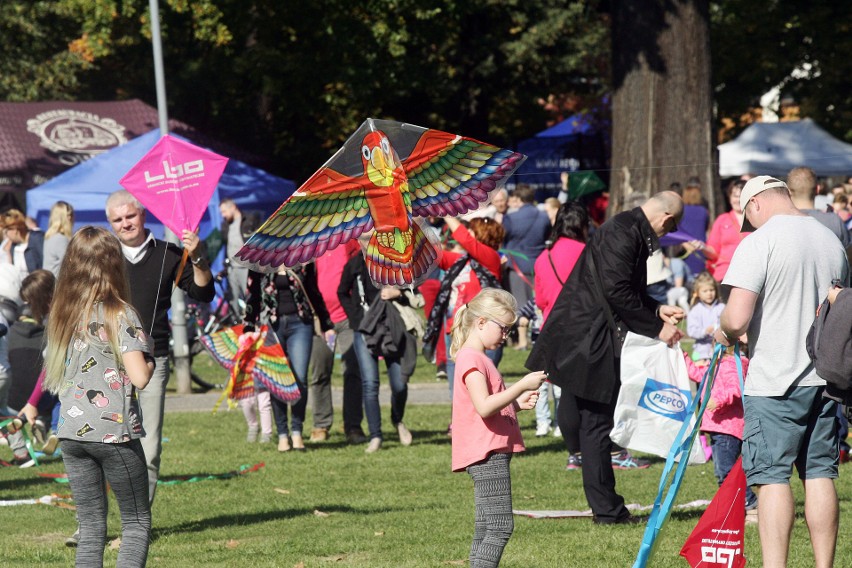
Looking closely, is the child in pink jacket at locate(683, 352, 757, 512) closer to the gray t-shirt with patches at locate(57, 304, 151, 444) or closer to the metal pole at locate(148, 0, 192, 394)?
the gray t-shirt with patches at locate(57, 304, 151, 444)

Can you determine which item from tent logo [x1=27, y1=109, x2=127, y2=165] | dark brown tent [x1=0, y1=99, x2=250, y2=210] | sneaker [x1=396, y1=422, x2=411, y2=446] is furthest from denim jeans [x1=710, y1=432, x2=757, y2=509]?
tent logo [x1=27, y1=109, x2=127, y2=165]

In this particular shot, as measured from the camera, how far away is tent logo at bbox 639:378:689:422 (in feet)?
26.5

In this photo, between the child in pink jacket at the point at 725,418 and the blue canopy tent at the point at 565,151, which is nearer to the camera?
the child in pink jacket at the point at 725,418

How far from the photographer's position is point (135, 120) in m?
25.9

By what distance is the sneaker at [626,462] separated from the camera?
9.75m

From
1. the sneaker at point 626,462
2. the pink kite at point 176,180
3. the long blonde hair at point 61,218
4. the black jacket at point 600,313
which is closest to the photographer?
the pink kite at point 176,180

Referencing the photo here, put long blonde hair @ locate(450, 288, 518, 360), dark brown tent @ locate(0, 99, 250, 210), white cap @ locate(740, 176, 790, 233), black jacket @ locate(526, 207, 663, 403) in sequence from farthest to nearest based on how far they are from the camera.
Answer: dark brown tent @ locate(0, 99, 250, 210) → black jacket @ locate(526, 207, 663, 403) → white cap @ locate(740, 176, 790, 233) → long blonde hair @ locate(450, 288, 518, 360)

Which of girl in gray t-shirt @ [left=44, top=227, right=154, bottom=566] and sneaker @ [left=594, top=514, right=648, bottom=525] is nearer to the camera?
girl in gray t-shirt @ [left=44, top=227, right=154, bottom=566]

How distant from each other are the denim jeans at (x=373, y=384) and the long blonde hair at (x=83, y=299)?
16.9 feet

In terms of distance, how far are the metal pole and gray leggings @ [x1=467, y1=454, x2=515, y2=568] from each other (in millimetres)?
9341

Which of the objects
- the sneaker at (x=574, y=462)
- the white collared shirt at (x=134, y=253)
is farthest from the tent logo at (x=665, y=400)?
the white collared shirt at (x=134, y=253)

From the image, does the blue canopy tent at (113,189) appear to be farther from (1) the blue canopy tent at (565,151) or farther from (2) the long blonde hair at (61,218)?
(1) the blue canopy tent at (565,151)

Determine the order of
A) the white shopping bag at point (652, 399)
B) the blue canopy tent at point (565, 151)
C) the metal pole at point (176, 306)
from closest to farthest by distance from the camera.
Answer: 1. the white shopping bag at point (652, 399)
2. the metal pole at point (176, 306)
3. the blue canopy tent at point (565, 151)

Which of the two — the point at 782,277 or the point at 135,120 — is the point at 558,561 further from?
the point at 135,120
